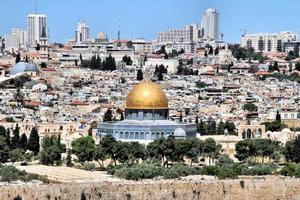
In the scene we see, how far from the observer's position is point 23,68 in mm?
95938

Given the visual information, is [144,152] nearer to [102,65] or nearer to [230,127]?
[230,127]

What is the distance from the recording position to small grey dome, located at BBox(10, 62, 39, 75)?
95938 mm

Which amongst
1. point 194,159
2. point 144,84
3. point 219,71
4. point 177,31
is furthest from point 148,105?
point 177,31

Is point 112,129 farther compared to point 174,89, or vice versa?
point 174,89

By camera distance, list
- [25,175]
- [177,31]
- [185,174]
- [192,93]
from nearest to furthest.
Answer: [25,175] < [185,174] < [192,93] < [177,31]

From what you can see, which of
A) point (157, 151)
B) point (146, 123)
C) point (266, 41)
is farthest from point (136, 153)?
point (266, 41)

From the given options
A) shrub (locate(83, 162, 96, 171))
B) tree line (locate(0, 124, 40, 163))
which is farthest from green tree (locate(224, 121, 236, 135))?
shrub (locate(83, 162, 96, 171))

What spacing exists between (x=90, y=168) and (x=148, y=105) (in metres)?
10.9

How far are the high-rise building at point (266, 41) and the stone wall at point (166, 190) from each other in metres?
116

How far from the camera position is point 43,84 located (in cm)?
8750

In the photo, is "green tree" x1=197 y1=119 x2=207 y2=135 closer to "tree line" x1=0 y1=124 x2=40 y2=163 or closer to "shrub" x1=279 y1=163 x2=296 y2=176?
"tree line" x1=0 y1=124 x2=40 y2=163

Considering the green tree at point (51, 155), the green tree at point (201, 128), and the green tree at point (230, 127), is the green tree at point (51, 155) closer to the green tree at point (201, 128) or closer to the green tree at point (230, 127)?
the green tree at point (201, 128)

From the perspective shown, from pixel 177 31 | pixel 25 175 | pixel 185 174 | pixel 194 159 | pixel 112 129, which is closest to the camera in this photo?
pixel 25 175

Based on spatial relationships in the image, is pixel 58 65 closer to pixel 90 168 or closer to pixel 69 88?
pixel 69 88
